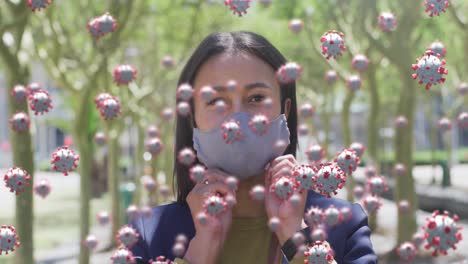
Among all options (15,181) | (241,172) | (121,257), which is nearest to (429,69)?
(241,172)

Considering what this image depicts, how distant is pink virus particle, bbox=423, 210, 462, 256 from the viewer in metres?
1.79

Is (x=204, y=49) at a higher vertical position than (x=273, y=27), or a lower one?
lower

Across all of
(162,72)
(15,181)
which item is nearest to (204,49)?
(15,181)

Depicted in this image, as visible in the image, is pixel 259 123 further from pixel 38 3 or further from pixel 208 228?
pixel 38 3

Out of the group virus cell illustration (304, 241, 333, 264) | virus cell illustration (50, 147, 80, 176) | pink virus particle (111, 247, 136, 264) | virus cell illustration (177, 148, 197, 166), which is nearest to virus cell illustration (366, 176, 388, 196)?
virus cell illustration (304, 241, 333, 264)

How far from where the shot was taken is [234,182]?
7.34ft

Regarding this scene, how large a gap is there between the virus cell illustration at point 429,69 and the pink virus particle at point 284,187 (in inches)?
19.2

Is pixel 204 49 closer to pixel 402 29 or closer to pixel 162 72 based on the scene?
pixel 402 29

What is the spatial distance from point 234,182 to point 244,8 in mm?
569

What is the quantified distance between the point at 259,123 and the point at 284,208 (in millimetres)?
273

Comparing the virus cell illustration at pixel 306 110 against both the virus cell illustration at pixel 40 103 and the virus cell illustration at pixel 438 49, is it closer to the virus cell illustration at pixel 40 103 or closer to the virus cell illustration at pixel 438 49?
the virus cell illustration at pixel 438 49


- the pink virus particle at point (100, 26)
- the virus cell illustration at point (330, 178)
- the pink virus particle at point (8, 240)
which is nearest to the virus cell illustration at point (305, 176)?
the virus cell illustration at point (330, 178)

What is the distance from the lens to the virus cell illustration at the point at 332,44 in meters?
1.87

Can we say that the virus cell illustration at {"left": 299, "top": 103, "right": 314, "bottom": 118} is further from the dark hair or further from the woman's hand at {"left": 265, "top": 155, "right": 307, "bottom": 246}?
the dark hair
